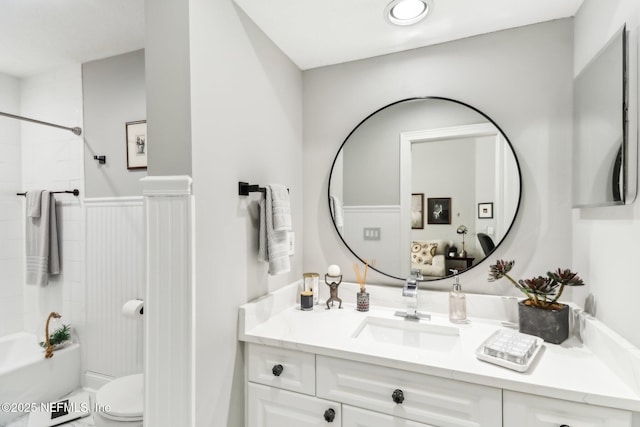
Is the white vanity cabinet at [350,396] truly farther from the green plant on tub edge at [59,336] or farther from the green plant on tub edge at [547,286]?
the green plant on tub edge at [59,336]

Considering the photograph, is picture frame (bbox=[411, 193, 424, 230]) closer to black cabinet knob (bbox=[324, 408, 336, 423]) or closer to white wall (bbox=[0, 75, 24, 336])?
black cabinet knob (bbox=[324, 408, 336, 423])

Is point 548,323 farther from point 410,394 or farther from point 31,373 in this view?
point 31,373

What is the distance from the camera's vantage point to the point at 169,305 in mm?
1075

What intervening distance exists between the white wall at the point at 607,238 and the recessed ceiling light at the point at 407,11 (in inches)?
24.0

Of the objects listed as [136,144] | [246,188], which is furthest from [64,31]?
[246,188]

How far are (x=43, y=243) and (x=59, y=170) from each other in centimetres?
55

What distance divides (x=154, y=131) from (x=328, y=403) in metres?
1.18

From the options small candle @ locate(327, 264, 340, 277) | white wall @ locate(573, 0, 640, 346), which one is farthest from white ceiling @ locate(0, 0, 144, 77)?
white wall @ locate(573, 0, 640, 346)

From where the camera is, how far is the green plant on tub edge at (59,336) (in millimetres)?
2209

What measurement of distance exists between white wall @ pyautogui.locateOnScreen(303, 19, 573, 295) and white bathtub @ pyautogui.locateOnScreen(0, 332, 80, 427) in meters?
2.14

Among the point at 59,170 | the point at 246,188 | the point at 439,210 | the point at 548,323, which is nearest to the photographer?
the point at 548,323

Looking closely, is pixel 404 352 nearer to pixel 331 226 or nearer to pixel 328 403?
pixel 328 403

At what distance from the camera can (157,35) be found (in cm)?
111

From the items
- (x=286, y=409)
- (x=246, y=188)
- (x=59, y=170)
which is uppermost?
(x=59, y=170)
